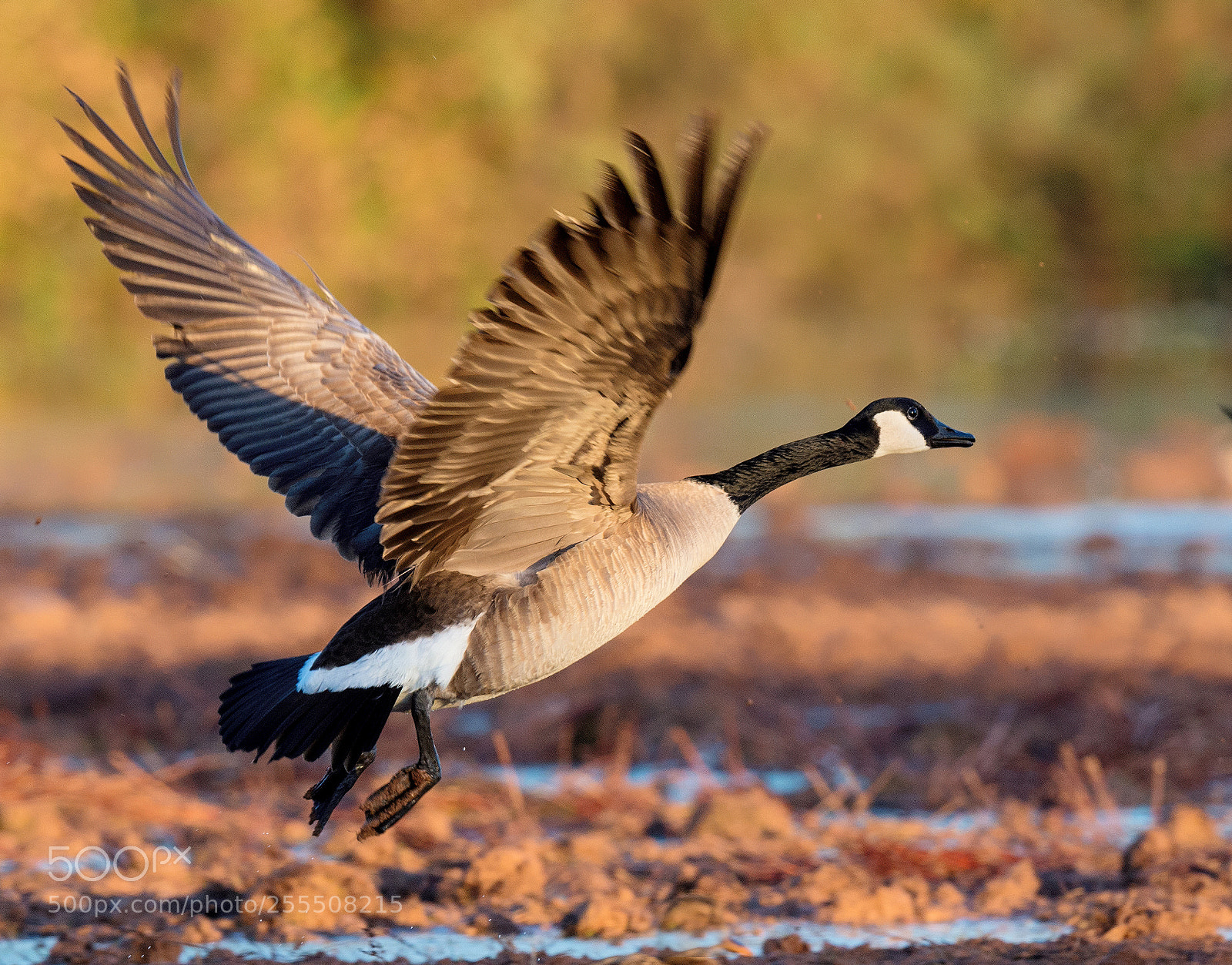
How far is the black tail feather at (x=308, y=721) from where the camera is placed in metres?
4.38

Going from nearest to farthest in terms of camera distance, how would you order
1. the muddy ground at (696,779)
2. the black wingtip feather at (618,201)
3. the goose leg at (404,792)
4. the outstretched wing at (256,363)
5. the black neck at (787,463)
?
the black wingtip feather at (618,201) → the goose leg at (404,792) → the muddy ground at (696,779) → the black neck at (787,463) → the outstretched wing at (256,363)

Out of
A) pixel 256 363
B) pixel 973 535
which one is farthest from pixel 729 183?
pixel 973 535

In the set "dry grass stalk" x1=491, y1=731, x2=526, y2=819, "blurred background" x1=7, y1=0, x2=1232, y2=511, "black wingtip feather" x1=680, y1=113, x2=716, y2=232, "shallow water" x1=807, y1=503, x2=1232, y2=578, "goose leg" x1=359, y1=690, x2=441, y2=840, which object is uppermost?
"blurred background" x1=7, y1=0, x2=1232, y2=511

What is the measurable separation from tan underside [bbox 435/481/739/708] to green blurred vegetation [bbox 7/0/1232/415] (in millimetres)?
16025

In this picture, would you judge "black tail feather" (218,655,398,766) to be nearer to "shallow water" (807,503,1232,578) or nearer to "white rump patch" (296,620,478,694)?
"white rump patch" (296,620,478,694)

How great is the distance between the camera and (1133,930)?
14.5ft

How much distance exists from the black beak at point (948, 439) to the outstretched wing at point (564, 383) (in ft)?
4.18

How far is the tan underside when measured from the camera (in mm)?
4457

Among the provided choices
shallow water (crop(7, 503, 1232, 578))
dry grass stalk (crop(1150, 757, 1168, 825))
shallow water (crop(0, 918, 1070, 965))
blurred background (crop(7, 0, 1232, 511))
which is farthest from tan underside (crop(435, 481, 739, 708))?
shallow water (crop(7, 503, 1232, 578))

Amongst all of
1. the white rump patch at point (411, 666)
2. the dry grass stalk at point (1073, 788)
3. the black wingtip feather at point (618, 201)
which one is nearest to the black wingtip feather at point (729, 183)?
Answer: the black wingtip feather at point (618, 201)

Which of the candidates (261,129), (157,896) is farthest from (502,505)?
(261,129)

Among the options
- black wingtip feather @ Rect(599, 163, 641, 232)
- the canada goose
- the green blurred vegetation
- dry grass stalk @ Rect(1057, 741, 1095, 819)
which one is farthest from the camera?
the green blurred vegetation

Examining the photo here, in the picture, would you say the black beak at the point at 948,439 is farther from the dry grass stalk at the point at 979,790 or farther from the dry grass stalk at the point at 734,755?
the dry grass stalk at the point at 734,755

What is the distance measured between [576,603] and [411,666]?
1.80 feet
